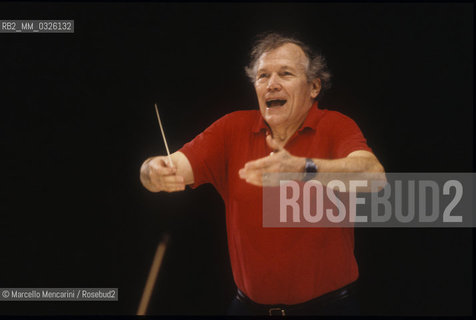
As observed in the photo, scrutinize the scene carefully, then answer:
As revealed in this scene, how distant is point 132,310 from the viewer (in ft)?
6.86

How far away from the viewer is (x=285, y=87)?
6.26 ft

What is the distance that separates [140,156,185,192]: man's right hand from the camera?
1.89 m

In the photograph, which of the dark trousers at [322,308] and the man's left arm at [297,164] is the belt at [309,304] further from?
the man's left arm at [297,164]

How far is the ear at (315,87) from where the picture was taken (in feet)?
6.45

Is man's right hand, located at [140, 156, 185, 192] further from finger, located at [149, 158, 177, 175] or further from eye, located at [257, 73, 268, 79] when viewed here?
eye, located at [257, 73, 268, 79]

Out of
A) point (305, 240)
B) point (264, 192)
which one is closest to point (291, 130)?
point (264, 192)

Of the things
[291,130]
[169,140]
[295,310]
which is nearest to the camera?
[295,310]

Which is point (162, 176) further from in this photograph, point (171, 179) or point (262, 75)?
point (262, 75)

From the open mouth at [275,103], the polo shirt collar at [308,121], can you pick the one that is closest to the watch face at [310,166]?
the polo shirt collar at [308,121]

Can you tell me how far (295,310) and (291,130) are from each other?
0.72m

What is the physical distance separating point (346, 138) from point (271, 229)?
0.45 metres

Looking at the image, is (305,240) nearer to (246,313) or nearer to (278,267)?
(278,267)

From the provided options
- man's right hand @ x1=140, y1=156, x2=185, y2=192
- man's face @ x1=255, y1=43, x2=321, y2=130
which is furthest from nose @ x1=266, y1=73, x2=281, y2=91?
man's right hand @ x1=140, y1=156, x2=185, y2=192

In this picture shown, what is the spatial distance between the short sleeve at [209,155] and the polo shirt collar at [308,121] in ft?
0.44
